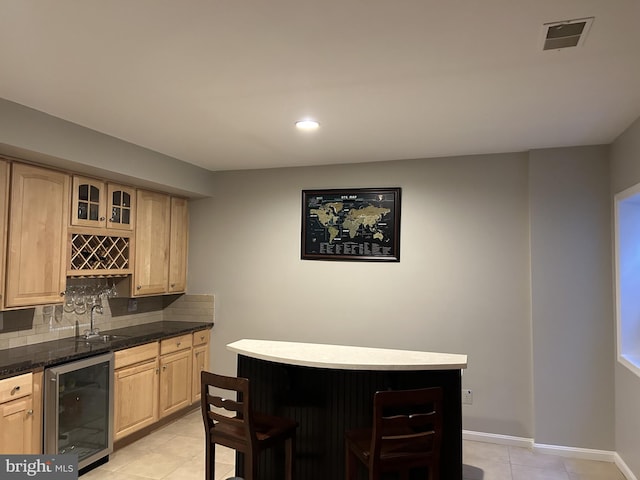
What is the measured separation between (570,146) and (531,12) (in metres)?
2.30

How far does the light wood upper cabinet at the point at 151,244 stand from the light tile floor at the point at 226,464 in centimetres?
139

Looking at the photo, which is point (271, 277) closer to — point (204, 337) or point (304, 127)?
point (204, 337)

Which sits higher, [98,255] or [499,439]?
[98,255]

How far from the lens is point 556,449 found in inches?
142

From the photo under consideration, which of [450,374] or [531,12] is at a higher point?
[531,12]

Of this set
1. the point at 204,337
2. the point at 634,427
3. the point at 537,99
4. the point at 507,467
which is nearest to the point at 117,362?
the point at 204,337

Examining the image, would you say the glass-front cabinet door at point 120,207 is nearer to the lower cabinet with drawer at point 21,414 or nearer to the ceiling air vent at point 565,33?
the lower cabinet with drawer at point 21,414

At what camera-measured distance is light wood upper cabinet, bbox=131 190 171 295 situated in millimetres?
4211

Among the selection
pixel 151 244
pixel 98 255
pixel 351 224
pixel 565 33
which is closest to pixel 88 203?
pixel 98 255

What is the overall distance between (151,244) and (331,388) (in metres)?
2.53

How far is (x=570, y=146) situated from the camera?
143 inches

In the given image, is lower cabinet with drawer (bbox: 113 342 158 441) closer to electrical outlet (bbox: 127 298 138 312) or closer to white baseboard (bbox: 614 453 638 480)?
electrical outlet (bbox: 127 298 138 312)

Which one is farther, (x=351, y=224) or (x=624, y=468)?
(x=351, y=224)

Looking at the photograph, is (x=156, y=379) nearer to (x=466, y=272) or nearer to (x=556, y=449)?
(x=466, y=272)
